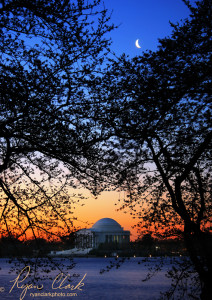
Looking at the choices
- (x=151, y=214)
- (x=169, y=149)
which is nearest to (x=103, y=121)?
(x=169, y=149)

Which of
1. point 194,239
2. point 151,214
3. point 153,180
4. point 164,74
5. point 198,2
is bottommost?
point 194,239

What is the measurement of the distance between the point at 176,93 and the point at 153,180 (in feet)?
11.3

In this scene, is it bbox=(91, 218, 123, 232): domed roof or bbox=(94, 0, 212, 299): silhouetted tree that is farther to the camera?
bbox=(91, 218, 123, 232): domed roof

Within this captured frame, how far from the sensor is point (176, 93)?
7.41m

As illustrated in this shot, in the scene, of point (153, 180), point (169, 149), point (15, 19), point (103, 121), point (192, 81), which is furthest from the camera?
point (153, 180)

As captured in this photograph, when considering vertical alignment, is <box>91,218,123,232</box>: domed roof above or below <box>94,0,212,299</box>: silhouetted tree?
above

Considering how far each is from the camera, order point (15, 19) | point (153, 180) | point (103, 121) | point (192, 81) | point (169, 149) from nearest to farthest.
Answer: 1. point (15, 19)
2. point (192, 81)
3. point (103, 121)
4. point (169, 149)
5. point (153, 180)

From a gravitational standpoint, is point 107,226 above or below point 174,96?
above

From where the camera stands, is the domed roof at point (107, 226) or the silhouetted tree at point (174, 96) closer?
the silhouetted tree at point (174, 96)

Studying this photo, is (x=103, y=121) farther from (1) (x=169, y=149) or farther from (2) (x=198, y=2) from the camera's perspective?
(2) (x=198, y=2)

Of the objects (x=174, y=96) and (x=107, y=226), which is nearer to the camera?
(x=174, y=96)

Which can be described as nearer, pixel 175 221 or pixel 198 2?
pixel 198 2

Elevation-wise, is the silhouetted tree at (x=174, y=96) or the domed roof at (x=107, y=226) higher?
the domed roof at (x=107, y=226)

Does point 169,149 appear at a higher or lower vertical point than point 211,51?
lower
